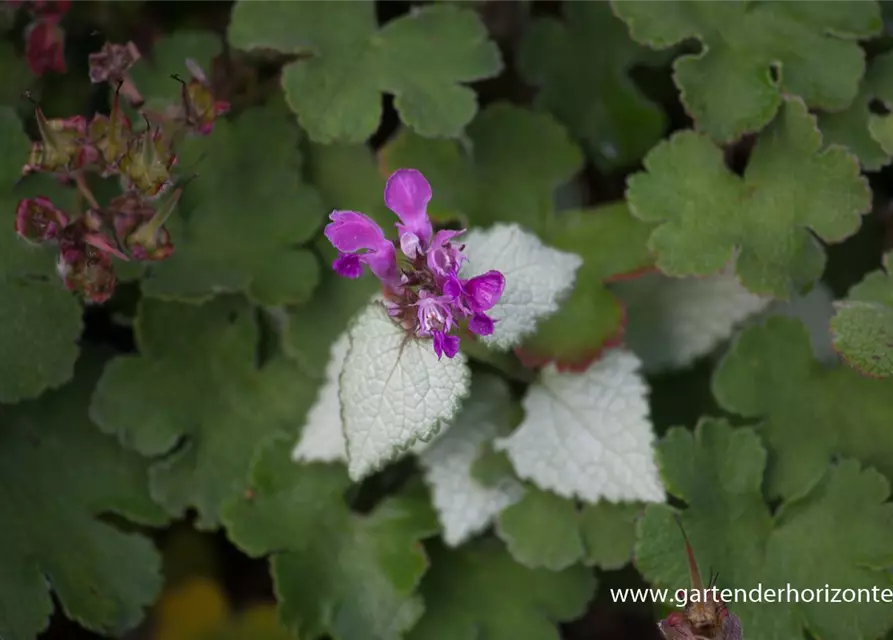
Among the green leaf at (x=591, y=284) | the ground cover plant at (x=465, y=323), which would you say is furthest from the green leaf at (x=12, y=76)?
the green leaf at (x=591, y=284)

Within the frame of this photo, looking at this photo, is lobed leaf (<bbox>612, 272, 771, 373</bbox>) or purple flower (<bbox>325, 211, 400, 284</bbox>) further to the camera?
lobed leaf (<bbox>612, 272, 771, 373</bbox>)

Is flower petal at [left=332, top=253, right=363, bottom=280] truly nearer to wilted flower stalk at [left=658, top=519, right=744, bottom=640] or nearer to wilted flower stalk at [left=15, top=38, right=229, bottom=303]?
wilted flower stalk at [left=15, top=38, right=229, bottom=303]

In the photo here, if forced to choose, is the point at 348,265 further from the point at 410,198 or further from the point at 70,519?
the point at 70,519

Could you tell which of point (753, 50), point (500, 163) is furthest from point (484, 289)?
point (753, 50)

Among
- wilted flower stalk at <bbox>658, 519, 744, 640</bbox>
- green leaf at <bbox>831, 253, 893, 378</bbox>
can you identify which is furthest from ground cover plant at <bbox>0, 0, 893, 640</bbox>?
wilted flower stalk at <bbox>658, 519, 744, 640</bbox>

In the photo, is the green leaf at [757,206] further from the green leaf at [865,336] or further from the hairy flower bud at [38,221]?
the hairy flower bud at [38,221]

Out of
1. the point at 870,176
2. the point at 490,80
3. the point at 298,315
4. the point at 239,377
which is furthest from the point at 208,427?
the point at 870,176
